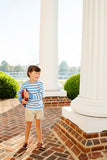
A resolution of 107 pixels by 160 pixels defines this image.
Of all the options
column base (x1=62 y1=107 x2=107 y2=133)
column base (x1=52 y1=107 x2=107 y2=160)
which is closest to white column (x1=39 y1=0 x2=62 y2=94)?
column base (x1=52 y1=107 x2=107 y2=160)

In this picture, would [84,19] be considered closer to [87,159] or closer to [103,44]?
[103,44]

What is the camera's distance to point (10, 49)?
1640 inches

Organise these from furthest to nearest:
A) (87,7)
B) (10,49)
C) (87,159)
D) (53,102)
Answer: (10,49) → (53,102) → (87,7) → (87,159)

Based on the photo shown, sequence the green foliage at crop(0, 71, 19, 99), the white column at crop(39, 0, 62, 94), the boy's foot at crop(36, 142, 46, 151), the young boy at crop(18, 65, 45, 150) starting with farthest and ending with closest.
→ the green foliage at crop(0, 71, 19, 99) < the white column at crop(39, 0, 62, 94) < the boy's foot at crop(36, 142, 46, 151) < the young boy at crop(18, 65, 45, 150)

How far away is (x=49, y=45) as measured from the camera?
6945 mm

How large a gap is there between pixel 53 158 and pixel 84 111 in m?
0.99

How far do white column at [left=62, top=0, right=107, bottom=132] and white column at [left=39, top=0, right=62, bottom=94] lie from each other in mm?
3637

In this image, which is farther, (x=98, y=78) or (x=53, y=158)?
(x=98, y=78)

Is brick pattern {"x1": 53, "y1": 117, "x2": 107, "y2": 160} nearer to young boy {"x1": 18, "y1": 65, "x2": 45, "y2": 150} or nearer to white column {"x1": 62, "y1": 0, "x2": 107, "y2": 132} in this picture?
white column {"x1": 62, "y1": 0, "x2": 107, "y2": 132}

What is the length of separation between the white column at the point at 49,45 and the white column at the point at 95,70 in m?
3.64

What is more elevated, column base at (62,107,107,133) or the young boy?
the young boy

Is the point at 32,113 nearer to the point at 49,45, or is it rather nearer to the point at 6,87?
the point at 49,45

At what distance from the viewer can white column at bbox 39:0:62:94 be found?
6867 mm

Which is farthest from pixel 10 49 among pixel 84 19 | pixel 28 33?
pixel 84 19
